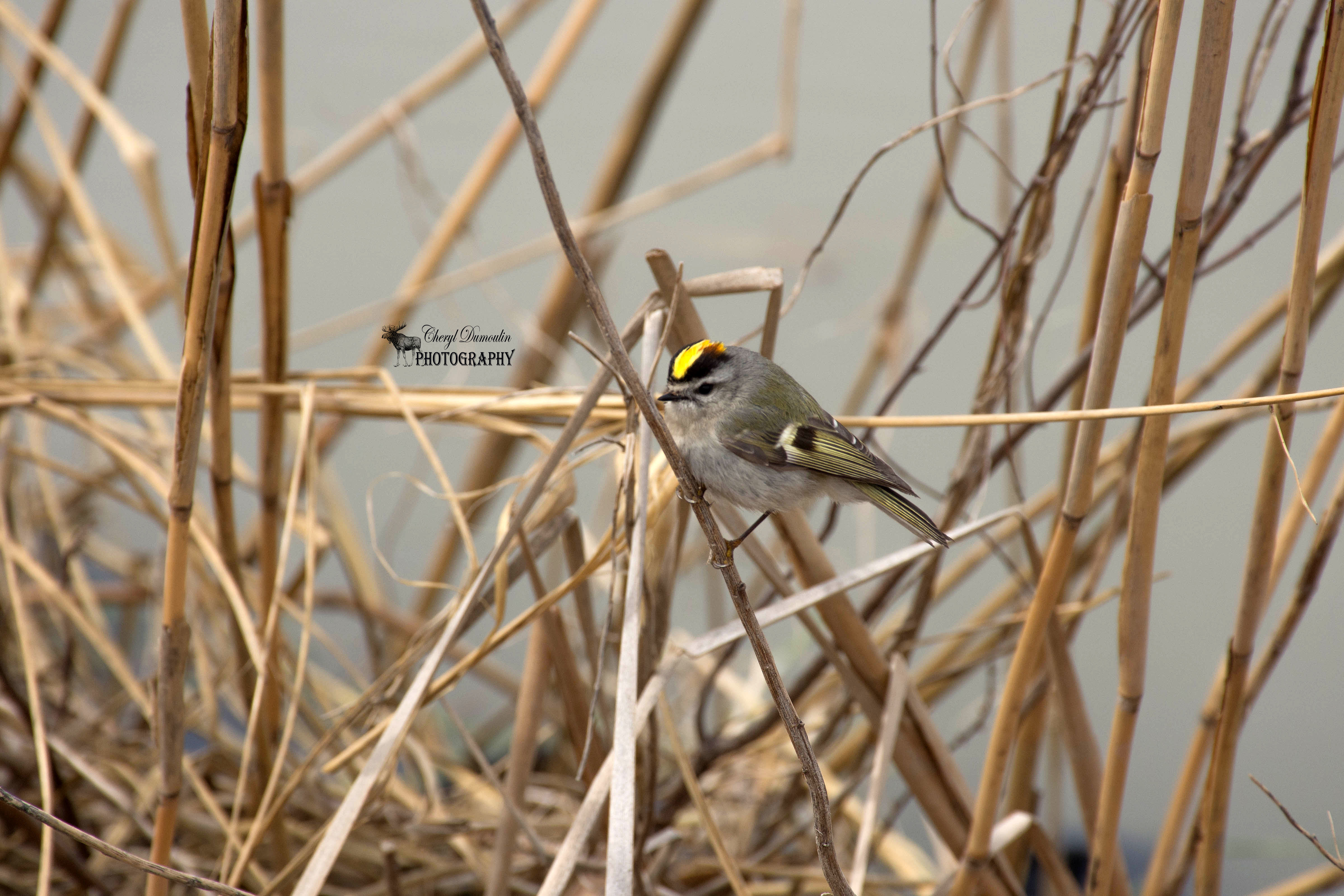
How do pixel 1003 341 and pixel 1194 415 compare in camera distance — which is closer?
pixel 1003 341

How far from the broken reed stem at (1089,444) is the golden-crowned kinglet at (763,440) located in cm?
10

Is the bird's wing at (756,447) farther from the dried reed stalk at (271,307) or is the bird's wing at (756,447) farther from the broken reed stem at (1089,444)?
the dried reed stalk at (271,307)

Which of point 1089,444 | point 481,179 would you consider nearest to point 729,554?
point 1089,444

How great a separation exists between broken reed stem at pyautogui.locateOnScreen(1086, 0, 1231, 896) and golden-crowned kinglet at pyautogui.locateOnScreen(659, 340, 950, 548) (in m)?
0.17

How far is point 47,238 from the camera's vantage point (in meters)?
1.44

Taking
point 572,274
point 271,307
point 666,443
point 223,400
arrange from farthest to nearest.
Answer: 1. point 572,274
2. point 271,307
3. point 223,400
4. point 666,443

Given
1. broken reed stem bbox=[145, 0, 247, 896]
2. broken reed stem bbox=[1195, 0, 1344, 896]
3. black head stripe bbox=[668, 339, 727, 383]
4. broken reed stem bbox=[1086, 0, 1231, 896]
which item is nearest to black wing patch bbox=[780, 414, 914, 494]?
black head stripe bbox=[668, 339, 727, 383]

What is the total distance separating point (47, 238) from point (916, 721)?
1.51m

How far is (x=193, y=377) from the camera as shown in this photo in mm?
684

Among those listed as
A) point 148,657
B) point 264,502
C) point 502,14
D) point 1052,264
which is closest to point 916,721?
point 264,502

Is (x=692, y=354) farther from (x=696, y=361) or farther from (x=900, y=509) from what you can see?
(x=900, y=509)

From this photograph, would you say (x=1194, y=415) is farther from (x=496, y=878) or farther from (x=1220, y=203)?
(x=496, y=878)

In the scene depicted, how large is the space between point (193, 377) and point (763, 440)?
494 mm

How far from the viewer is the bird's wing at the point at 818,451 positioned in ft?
2.73
